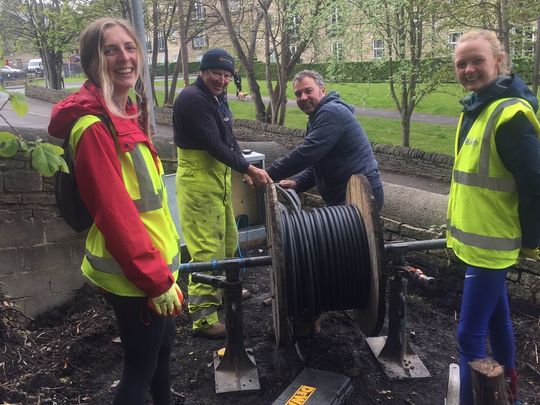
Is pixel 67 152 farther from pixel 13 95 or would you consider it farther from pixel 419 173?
pixel 419 173

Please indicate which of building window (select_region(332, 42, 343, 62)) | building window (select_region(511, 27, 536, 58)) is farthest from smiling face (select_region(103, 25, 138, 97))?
building window (select_region(332, 42, 343, 62))

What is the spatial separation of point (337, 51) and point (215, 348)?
813 cm

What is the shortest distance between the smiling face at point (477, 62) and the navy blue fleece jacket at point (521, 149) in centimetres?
6

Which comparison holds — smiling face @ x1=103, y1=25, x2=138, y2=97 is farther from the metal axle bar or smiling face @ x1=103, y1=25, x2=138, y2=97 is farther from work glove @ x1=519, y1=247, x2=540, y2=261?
work glove @ x1=519, y1=247, x2=540, y2=261

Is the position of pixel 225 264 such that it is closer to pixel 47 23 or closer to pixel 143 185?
pixel 143 185

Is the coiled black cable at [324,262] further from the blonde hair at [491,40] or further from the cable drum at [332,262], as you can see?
the blonde hair at [491,40]

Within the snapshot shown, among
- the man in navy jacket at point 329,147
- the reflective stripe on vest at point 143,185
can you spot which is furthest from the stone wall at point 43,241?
the reflective stripe on vest at point 143,185

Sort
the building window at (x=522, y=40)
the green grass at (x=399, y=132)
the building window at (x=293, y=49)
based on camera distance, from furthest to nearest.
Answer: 1. the building window at (x=293, y=49)
2. the green grass at (x=399, y=132)
3. the building window at (x=522, y=40)

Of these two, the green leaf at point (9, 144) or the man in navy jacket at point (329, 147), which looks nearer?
the green leaf at point (9, 144)

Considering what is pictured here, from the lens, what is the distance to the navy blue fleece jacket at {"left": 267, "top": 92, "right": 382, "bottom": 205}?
394 centimetres

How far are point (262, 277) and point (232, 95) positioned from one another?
1982 centimetres

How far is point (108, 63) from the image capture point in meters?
2.26

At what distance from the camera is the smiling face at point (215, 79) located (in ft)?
12.9

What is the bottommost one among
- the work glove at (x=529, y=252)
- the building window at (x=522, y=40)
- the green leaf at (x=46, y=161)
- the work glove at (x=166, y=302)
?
the work glove at (x=529, y=252)
